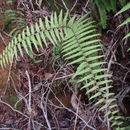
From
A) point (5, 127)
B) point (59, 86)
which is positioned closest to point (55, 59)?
point (59, 86)

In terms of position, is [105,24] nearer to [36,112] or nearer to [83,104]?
[83,104]

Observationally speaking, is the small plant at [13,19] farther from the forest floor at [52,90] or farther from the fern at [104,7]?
the fern at [104,7]

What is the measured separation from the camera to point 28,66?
10.1 ft

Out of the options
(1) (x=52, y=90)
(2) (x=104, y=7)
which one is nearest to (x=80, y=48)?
(2) (x=104, y=7)

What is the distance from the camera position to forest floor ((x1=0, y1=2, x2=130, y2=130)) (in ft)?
8.57

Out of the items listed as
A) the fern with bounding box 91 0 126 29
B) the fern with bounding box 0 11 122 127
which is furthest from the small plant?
the fern with bounding box 91 0 126 29

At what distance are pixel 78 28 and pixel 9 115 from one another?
4.45 ft

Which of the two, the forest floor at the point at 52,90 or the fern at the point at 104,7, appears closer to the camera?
the fern at the point at 104,7

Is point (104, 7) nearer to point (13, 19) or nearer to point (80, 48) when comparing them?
point (80, 48)

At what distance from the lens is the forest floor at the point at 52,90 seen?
261 cm

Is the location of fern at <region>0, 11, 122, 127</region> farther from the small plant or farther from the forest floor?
the small plant

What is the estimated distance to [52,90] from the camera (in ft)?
9.62

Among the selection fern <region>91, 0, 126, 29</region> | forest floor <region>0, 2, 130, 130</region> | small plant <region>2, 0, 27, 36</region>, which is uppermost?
small plant <region>2, 0, 27, 36</region>

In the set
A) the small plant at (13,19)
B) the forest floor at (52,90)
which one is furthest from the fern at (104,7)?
the small plant at (13,19)
